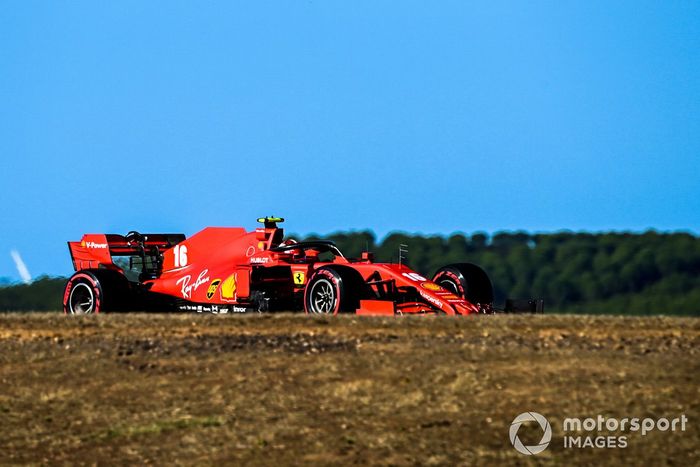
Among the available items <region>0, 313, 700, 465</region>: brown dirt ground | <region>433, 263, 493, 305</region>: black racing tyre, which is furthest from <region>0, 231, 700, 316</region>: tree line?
<region>0, 313, 700, 465</region>: brown dirt ground

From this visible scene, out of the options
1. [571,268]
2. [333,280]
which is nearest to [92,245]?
[333,280]

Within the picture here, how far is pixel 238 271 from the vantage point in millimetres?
22828

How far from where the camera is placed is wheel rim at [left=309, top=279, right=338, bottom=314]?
2098 centimetres

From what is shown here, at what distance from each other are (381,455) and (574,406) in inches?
87.2

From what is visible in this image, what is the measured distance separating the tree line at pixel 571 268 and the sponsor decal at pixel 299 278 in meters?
1.65

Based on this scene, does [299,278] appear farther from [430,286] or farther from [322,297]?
[430,286]

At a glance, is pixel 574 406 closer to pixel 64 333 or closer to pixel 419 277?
pixel 64 333

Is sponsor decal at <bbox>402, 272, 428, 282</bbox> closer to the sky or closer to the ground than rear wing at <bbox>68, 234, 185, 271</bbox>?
closer to the ground

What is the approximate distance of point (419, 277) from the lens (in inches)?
848

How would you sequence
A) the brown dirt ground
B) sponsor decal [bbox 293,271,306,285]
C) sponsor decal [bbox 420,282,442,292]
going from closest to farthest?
the brown dirt ground < sponsor decal [bbox 420,282,442,292] < sponsor decal [bbox 293,271,306,285]

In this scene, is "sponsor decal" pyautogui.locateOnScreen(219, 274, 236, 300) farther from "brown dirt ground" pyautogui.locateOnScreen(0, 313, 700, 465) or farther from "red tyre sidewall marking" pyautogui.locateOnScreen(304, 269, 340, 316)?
"brown dirt ground" pyautogui.locateOnScreen(0, 313, 700, 465)

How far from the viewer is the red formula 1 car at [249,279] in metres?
21.1

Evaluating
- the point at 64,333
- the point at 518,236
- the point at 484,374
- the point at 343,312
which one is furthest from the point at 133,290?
the point at 484,374

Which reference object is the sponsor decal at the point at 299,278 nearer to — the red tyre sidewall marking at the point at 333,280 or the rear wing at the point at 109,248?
the red tyre sidewall marking at the point at 333,280
